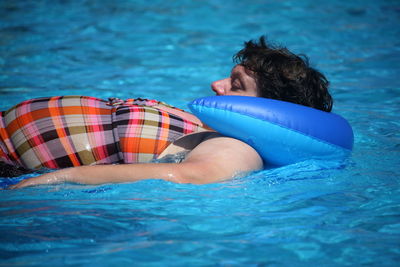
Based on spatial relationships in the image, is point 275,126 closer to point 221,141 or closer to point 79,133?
point 221,141

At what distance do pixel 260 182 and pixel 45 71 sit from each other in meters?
4.50

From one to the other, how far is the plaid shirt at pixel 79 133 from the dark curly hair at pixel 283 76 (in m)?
0.70

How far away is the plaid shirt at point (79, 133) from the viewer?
122 inches

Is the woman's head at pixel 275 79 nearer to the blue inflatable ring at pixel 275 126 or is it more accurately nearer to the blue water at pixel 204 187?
the blue inflatable ring at pixel 275 126

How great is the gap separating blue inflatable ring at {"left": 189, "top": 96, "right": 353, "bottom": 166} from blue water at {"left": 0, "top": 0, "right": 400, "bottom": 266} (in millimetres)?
117

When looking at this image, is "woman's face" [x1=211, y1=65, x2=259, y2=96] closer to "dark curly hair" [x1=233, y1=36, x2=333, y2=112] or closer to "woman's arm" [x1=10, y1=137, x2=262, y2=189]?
"dark curly hair" [x1=233, y1=36, x2=333, y2=112]

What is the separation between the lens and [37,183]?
2664mm

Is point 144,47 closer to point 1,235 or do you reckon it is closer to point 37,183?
point 37,183

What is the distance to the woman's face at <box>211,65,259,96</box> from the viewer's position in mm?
3355

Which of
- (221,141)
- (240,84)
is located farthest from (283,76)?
(221,141)

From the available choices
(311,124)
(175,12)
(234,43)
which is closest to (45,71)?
(234,43)

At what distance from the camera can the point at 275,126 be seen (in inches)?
123

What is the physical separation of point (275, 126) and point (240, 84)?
1.47 ft

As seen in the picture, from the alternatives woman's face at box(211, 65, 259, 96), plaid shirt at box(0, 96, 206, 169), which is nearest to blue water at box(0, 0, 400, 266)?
plaid shirt at box(0, 96, 206, 169)
